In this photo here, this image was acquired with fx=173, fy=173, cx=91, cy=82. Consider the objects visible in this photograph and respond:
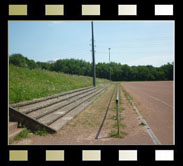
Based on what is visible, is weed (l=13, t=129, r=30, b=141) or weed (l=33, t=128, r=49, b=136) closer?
weed (l=13, t=129, r=30, b=141)

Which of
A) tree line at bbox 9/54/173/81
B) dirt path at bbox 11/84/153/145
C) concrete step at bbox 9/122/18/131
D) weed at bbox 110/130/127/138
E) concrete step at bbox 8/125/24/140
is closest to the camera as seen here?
concrete step at bbox 8/125/24/140

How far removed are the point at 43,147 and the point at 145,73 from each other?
7732 cm

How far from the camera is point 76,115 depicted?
7.26 metres

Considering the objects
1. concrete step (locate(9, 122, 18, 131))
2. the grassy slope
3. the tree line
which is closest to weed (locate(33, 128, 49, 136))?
concrete step (locate(9, 122, 18, 131))

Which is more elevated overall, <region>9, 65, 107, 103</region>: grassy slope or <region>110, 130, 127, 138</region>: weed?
<region>9, 65, 107, 103</region>: grassy slope

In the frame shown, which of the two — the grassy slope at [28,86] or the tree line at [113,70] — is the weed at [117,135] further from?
the tree line at [113,70]

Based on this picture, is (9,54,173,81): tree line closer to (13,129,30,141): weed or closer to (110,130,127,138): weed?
(110,130,127,138): weed

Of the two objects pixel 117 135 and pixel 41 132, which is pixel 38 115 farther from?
pixel 117 135

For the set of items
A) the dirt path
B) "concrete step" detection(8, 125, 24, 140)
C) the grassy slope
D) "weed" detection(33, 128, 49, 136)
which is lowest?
the dirt path

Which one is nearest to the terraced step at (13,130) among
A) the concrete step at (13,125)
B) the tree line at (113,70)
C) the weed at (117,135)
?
the concrete step at (13,125)

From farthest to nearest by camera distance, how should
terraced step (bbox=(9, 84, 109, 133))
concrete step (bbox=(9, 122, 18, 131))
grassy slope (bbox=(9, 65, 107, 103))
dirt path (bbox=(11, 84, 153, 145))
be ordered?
grassy slope (bbox=(9, 65, 107, 103)) → terraced step (bbox=(9, 84, 109, 133)) → concrete step (bbox=(9, 122, 18, 131)) → dirt path (bbox=(11, 84, 153, 145))

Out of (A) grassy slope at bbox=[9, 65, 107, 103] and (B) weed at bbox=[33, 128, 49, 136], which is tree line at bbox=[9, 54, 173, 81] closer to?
(A) grassy slope at bbox=[9, 65, 107, 103]
